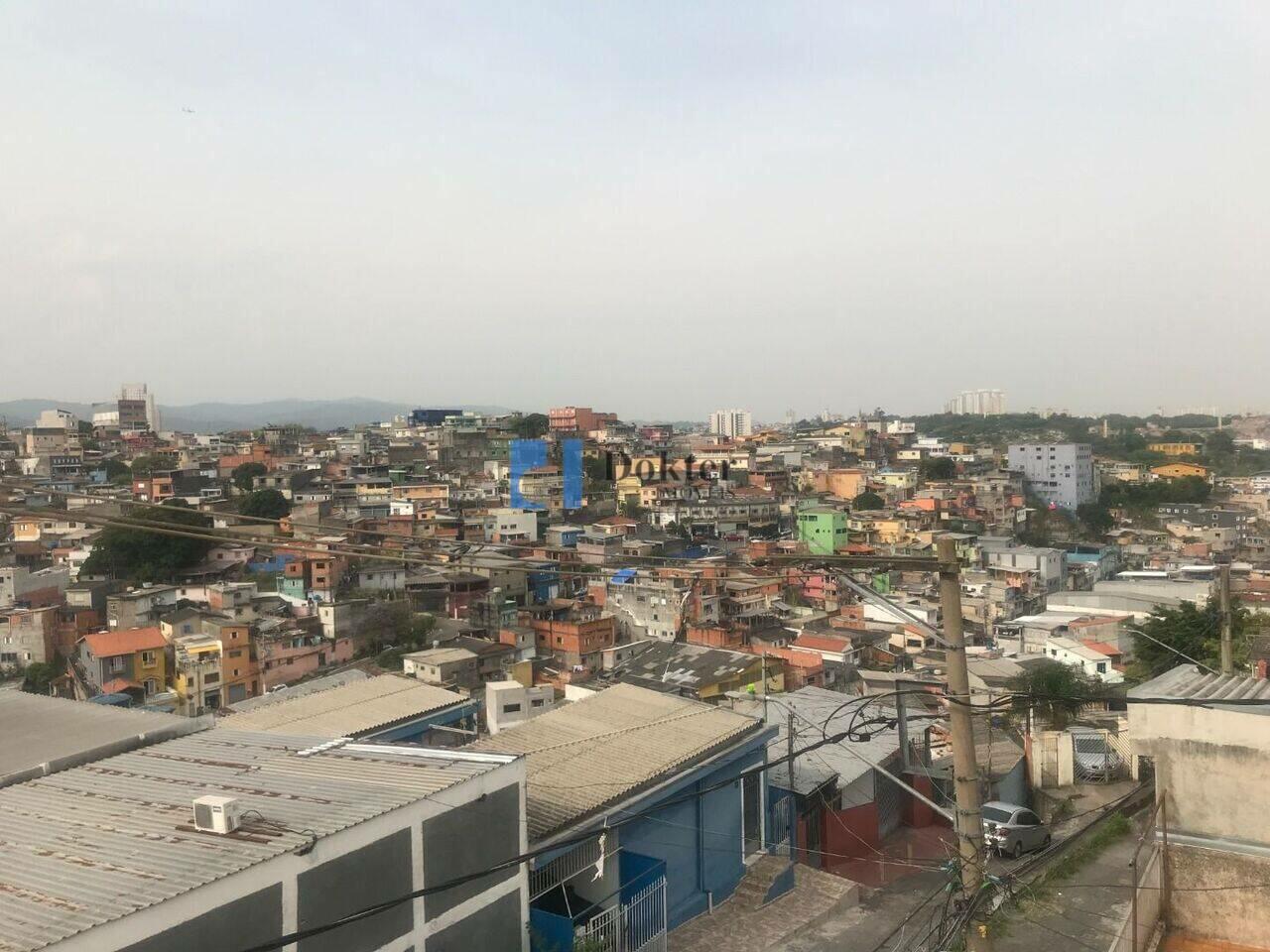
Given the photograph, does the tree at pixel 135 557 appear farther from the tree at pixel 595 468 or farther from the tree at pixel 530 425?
the tree at pixel 530 425

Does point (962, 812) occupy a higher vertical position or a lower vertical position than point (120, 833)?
higher

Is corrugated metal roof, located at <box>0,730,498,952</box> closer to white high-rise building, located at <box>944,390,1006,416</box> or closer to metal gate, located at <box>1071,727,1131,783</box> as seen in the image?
metal gate, located at <box>1071,727,1131,783</box>

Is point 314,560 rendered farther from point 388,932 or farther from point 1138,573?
point 1138,573

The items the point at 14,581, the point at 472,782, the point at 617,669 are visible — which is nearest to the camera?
the point at 472,782

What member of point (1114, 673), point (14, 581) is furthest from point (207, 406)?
point (1114, 673)

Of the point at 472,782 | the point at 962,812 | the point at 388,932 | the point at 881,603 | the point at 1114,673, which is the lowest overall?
the point at 1114,673

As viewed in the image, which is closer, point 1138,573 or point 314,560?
point 314,560

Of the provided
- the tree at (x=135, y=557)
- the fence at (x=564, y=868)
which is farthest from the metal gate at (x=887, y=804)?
the tree at (x=135, y=557)
